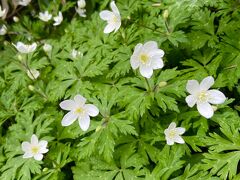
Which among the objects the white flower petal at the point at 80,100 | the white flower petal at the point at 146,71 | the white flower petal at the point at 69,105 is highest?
the white flower petal at the point at 146,71

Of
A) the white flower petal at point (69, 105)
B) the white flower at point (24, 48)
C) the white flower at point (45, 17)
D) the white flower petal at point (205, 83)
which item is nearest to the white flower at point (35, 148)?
the white flower petal at point (69, 105)

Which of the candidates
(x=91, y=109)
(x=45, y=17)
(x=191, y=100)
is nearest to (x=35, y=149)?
(x=91, y=109)

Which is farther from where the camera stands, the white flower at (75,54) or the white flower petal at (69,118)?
the white flower at (75,54)

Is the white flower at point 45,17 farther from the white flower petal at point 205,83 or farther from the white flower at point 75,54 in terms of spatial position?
the white flower petal at point 205,83

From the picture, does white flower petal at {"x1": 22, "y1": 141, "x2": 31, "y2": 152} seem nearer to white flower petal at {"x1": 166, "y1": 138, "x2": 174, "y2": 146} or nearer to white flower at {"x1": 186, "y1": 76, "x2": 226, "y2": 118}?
white flower petal at {"x1": 166, "y1": 138, "x2": 174, "y2": 146}

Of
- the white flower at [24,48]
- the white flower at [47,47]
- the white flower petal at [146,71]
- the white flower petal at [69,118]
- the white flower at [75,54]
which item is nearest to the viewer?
the white flower petal at [146,71]

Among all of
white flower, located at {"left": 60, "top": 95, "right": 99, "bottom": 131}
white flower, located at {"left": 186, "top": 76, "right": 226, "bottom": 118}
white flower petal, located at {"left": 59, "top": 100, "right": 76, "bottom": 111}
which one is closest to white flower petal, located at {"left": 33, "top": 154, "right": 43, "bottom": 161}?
white flower, located at {"left": 60, "top": 95, "right": 99, "bottom": 131}

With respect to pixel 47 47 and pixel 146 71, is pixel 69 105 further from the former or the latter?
pixel 47 47
